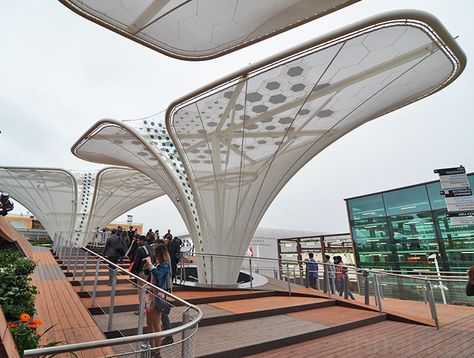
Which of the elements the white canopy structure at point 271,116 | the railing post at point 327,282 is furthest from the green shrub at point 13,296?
the railing post at point 327,282

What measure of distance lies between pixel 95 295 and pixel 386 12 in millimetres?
8471

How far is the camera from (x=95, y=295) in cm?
557

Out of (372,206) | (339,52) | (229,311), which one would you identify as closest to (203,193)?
(229,311)

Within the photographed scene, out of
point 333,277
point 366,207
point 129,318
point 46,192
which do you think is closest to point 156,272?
point 129,318

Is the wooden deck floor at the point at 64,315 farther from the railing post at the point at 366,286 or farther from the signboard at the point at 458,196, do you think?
the signboard at the point at 458,196

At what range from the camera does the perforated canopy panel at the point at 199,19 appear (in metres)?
4.66

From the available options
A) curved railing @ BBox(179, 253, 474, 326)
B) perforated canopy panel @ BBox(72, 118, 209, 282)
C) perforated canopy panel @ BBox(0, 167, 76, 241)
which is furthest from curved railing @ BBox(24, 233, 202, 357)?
perforated canopy panel @ BBox(0, 167, 76, 241)

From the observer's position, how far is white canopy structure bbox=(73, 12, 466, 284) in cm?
644

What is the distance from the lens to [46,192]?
24953 mm

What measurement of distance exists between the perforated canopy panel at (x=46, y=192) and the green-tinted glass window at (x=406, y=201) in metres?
24.6

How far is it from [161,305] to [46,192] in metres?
27.5

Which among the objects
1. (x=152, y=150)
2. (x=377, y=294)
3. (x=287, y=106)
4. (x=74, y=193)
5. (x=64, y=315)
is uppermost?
(x=74, y=193)

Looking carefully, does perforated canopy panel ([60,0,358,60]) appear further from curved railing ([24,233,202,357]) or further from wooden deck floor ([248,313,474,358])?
wooden deck floor ([248,313,474,358])

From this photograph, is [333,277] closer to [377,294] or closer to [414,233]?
[377,294]
